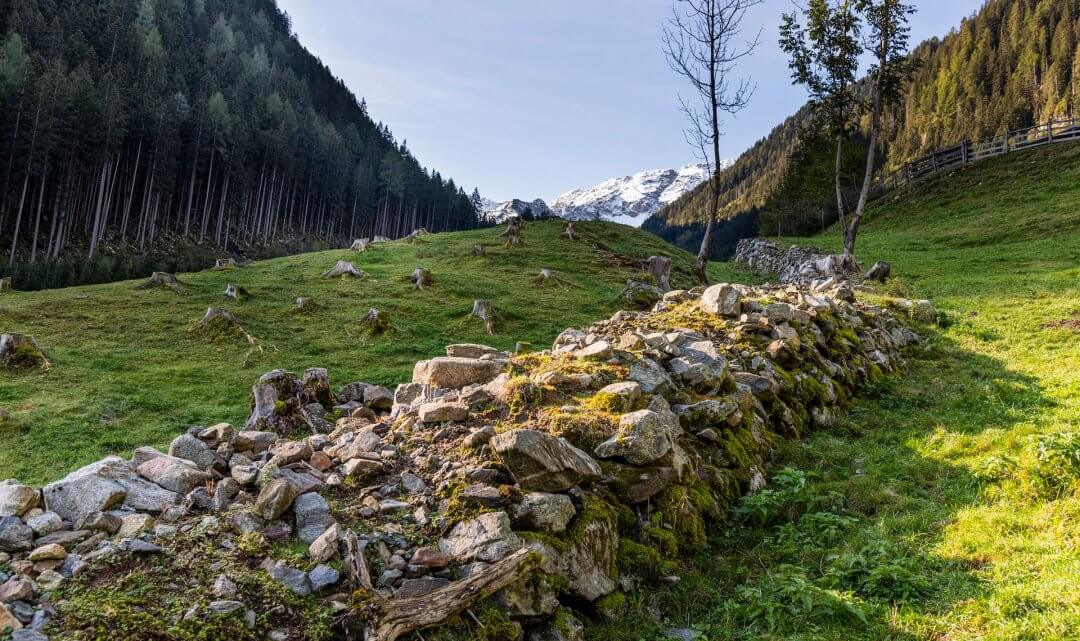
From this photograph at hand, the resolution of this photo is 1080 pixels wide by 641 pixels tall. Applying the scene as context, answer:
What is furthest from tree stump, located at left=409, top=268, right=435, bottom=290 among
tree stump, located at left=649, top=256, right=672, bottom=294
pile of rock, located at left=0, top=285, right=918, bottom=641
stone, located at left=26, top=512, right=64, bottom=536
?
stone, located at left=26, top=512, right=64, bottom=536

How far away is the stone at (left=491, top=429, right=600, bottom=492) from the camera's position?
18.8 feet

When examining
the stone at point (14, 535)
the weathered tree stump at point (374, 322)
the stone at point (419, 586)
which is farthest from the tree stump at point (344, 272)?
the stone at point (419, 586)

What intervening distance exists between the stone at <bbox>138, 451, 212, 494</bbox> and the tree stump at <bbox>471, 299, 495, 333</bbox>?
16500 mm

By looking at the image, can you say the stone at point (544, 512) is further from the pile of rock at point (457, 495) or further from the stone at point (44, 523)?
the stone at point (44, 523)

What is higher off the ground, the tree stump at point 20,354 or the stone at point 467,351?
the stone at point 467,351

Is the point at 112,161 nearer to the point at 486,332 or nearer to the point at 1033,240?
the point at 486,332

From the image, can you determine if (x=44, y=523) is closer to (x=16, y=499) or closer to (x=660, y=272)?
(x=16, y=499)

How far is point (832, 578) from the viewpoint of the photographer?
5.35 metres

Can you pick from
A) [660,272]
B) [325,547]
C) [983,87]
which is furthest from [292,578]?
[983,87]

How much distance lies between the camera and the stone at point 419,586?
173 inches

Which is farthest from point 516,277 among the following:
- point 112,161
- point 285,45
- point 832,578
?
point 285,45

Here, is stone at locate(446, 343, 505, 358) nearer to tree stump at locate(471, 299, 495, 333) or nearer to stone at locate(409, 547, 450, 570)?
stone at locate(409, 547, 450, 570)

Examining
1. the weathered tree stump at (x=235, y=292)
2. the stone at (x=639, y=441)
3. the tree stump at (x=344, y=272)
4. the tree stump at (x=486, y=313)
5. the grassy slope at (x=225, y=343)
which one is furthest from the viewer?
the tree stump at (x=344, y=272)

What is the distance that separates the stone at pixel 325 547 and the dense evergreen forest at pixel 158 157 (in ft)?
156
